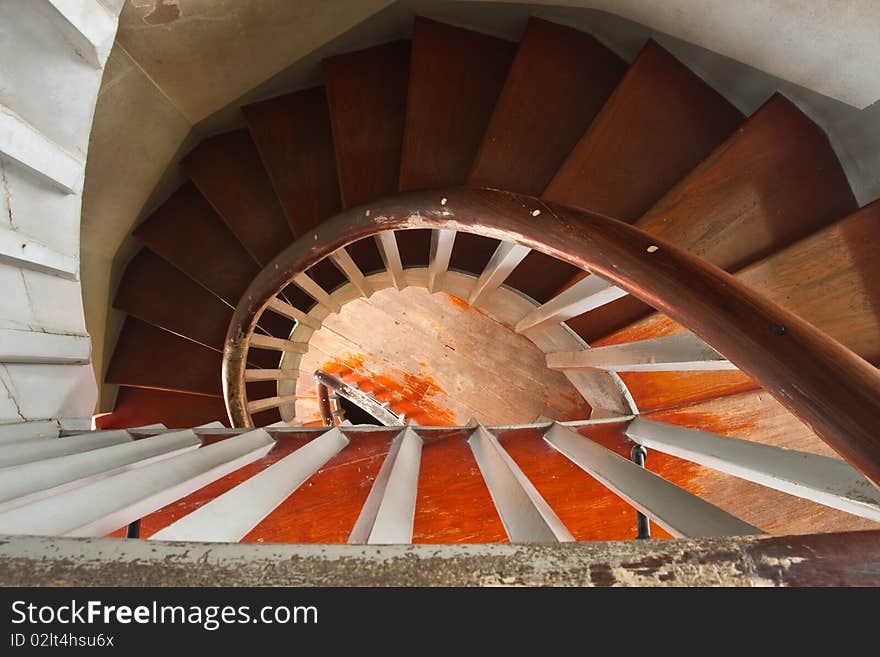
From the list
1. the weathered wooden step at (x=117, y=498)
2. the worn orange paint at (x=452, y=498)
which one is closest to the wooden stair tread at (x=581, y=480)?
the worn orange paint at (x=452, y=498)

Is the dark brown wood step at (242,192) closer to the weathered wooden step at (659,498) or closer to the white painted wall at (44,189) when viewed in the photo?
the white painted wall at (44,189)

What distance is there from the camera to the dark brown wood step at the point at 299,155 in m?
3.31

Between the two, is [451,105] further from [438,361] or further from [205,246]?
[438,361]

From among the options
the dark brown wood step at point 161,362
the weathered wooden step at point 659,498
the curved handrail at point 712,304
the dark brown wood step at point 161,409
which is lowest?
the weathered wooden step at point 659,498

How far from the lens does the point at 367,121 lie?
3.09m

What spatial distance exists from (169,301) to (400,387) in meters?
2.34

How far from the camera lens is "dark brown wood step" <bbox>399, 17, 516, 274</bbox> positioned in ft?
9.16

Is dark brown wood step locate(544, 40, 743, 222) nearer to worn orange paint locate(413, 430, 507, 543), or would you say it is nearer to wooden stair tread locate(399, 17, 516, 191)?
wooden stair tread locate(399, 17, 516, 191)

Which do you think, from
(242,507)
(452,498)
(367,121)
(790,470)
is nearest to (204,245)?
(367,121)

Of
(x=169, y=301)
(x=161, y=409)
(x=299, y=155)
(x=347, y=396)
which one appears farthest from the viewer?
(x=347, y=396)

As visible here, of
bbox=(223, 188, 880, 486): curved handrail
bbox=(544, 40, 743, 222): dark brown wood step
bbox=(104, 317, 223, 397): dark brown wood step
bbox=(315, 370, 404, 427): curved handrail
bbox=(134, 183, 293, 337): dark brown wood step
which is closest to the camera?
bbox=(223, 188, 880, 486): curved handrail

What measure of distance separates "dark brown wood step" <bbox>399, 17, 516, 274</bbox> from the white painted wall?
1529mm

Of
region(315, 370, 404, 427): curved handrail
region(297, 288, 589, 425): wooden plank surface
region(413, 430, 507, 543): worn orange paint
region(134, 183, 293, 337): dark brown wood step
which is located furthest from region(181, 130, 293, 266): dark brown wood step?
region(413, 430, 507, 543): worn orange paint

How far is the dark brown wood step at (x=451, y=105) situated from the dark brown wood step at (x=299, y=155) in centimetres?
82
